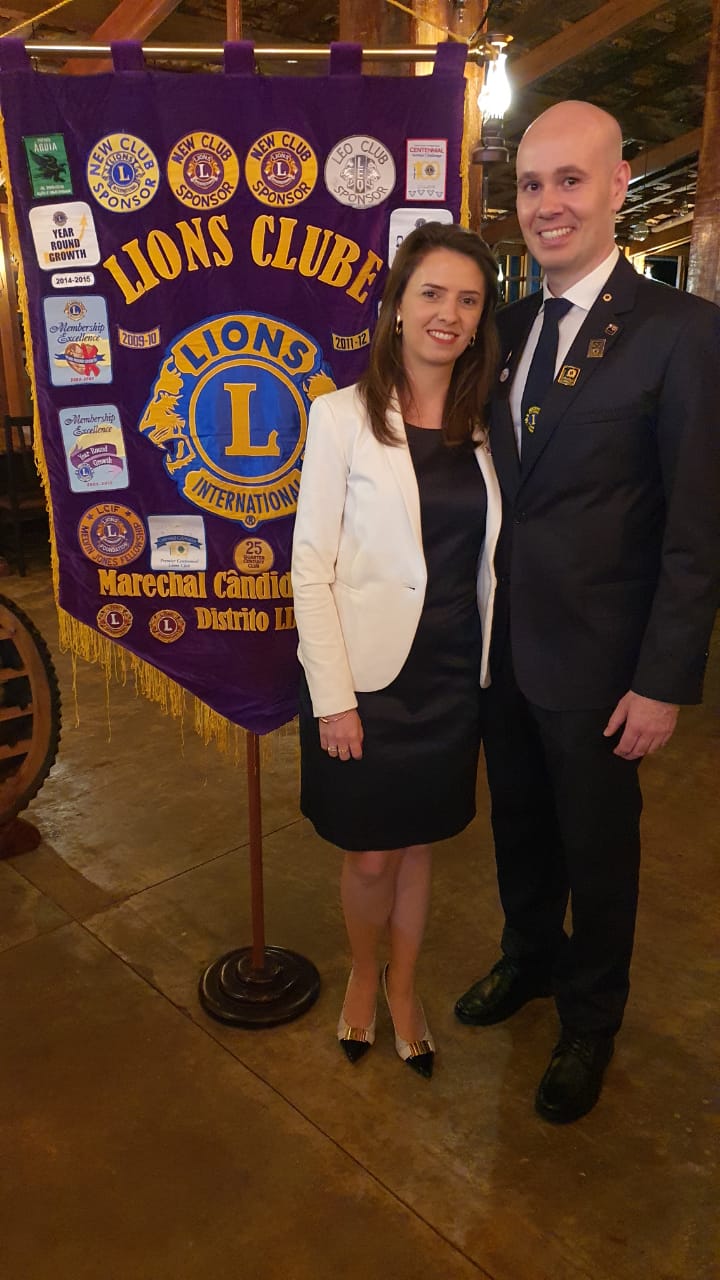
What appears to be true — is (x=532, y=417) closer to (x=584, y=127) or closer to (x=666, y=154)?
(x=584, y=127)

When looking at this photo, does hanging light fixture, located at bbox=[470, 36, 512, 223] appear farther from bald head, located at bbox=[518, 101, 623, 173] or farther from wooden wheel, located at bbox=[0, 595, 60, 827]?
wooden wheel, located at bbox=[0, 595, 60, 827]

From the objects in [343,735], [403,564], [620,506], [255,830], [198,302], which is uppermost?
[198,302]

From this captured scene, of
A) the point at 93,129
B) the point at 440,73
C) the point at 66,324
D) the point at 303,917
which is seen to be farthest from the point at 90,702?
the point at 440,73

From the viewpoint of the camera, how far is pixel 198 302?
2.01 metres

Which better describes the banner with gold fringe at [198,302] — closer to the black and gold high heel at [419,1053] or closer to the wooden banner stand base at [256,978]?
the wooden banner stand base at [256,978]

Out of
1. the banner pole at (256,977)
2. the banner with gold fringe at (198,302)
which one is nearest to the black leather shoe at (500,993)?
the banner pole at (256,977)

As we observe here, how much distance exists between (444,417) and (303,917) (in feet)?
4.86

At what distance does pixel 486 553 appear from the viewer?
1.78m

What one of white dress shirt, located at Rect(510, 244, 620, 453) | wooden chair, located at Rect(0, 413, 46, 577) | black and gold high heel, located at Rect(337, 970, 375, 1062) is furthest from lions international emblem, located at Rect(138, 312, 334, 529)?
wooden chair, located at Rect(0, 413, 46, 577)

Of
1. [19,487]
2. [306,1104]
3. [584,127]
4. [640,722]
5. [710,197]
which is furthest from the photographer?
[19,487]

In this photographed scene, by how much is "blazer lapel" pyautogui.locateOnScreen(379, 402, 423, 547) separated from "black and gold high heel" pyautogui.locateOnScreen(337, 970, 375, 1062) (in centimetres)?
112

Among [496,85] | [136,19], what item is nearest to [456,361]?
[496,85]

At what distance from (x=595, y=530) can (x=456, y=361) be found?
0.43 m

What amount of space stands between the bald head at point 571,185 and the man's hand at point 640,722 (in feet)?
2.60
